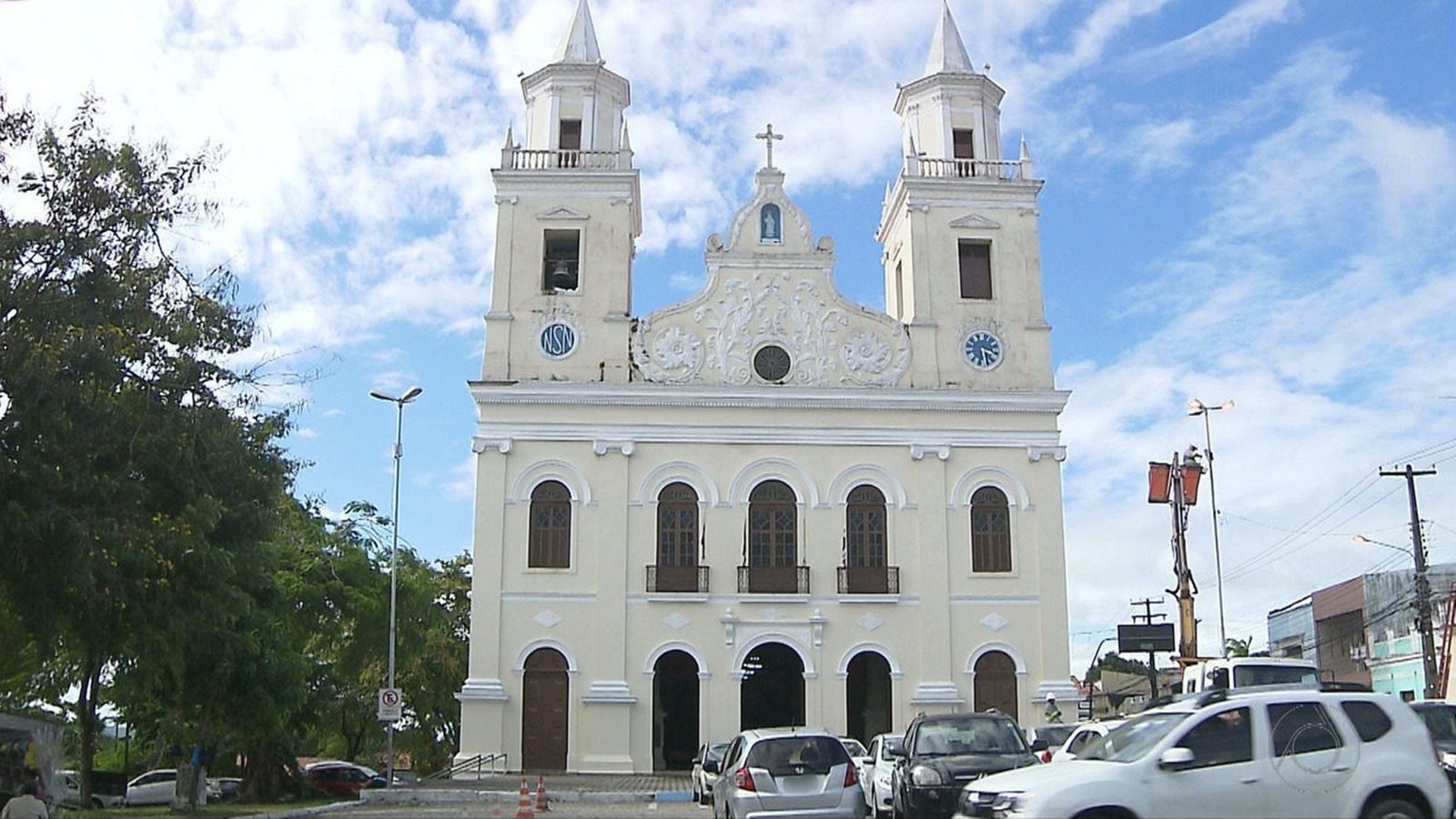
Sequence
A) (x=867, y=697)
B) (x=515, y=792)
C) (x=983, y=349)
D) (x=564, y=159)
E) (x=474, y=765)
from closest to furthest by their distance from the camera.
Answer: (x=515, y=792) → (x=474, y=765) → (x=867, y=697) → (x=983, y=349) → (x=564, y=159)

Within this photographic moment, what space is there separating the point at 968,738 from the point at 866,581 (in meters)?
16.6

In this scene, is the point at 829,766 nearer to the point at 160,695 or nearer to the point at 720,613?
the point at 160,695

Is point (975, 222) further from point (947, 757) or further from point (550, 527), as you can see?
point (947, 757)

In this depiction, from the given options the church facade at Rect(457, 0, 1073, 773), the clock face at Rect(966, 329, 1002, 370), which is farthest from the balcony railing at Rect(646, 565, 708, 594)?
the clock face at Rect(966, 329, 1002, 370)

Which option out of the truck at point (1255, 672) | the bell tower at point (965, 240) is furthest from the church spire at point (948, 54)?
the truck at point (1255, 672)

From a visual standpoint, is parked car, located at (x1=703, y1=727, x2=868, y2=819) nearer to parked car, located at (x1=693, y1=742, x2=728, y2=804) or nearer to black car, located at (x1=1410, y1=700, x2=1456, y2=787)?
parked car, located at (x1=693, y1=742, x2=728, y2=804)

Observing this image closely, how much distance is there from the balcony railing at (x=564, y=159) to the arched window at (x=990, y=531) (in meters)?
12.3

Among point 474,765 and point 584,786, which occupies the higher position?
point 474,765

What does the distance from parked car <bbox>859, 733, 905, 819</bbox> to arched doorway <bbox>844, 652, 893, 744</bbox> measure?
1275cm

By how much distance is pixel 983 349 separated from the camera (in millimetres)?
35344

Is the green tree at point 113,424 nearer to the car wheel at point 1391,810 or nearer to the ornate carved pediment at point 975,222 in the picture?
the car wheel at point 1391,810

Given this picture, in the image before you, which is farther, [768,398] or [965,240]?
[965,240]

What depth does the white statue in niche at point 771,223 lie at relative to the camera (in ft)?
118

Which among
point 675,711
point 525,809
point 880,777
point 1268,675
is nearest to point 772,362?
point 675,711
